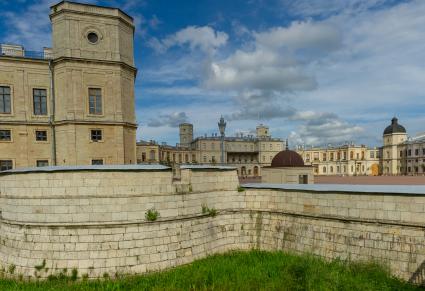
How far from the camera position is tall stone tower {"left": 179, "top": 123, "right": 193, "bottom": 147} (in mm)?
82994

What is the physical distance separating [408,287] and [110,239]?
10280 mm

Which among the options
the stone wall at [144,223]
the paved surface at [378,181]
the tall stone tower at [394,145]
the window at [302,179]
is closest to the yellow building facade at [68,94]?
the stone wall at [144,223]

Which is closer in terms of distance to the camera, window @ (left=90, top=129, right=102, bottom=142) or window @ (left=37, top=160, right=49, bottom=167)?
window @ (left=90, top=129, right=102, bottom=142)

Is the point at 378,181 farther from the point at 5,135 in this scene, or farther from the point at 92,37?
the point at 5,135

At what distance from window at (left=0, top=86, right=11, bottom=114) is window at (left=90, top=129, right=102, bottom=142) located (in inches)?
237

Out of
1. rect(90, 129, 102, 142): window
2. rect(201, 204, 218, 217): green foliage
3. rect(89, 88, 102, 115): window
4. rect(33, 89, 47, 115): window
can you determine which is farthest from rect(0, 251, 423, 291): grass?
rect(33, 89, 47, 115): window

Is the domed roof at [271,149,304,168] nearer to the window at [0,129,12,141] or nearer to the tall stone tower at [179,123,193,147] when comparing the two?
the window at [0,129,12,141]

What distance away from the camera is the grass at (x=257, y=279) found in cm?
863

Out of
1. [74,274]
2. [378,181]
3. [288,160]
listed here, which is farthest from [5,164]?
[378,181]

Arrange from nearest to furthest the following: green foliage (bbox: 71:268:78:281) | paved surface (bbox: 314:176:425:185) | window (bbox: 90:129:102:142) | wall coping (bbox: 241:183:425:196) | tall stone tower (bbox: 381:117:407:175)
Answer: wall coping (bbox: 241:183:425:196)
green foliage (bbox: 71:268:78:281)
window (bbox: 90:129:102:142)
paved surface (bbox: 314:176:425:185)
tall stone tower (bbox: 381:117:407:175)

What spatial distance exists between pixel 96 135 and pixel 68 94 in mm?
3422

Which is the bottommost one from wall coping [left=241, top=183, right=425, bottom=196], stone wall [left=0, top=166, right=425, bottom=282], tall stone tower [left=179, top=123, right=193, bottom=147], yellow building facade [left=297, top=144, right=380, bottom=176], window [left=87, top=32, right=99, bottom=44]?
yellow building facade [left=297, top=144, right=380, bottom=176]

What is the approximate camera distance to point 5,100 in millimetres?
19281

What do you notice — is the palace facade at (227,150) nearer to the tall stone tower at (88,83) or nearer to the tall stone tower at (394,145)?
the tall stone tower at (394,145)
